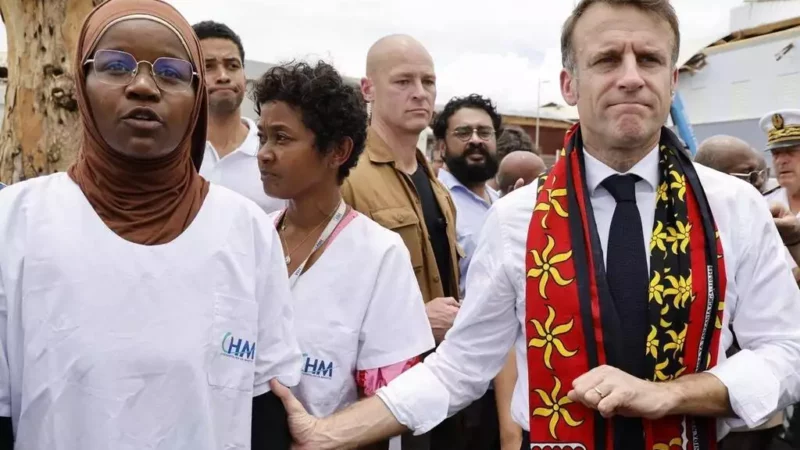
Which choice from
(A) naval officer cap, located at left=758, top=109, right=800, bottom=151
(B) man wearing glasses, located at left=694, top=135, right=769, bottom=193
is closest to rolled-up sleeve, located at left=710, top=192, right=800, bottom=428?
(B) man wearing glasses, located at left=694, top=135, right=769, bottom=193

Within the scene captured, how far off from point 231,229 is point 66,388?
0.45m

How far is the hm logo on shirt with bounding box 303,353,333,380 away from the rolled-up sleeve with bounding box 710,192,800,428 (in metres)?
0.98

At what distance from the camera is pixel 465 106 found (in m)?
4.87

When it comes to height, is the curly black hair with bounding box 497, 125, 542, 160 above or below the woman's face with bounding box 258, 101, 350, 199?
above

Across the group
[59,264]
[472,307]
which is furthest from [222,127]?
[59,264]

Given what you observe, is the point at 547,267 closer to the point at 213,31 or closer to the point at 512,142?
the point at 213,31

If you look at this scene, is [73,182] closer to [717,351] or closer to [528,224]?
[528,224]

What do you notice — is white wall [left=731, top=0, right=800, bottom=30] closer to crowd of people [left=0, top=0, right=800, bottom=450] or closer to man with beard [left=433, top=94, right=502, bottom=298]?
man with beard [left=433, top=94, right=502, bottom=298]

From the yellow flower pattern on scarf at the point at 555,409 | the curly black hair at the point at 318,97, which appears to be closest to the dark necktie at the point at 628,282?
the yellow flower pattern on scarf at the point at 555,409

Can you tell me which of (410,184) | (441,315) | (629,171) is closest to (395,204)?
(410,184)

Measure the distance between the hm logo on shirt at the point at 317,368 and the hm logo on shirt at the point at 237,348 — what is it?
1.51 feet

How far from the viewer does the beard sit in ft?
15.2

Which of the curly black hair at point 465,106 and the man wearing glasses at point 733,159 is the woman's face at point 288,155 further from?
the man wearing glasses at point 733,159

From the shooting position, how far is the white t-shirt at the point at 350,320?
2.13 meters
